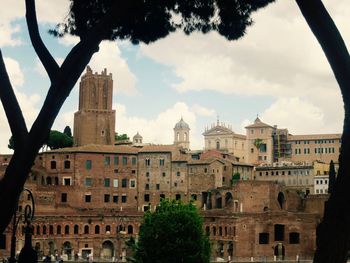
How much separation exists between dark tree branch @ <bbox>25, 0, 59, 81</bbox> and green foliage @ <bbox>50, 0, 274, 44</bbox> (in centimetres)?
106

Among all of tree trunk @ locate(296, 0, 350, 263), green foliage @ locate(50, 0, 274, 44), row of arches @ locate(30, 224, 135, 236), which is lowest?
row of arches @ locate(30, 224, 135, 236)

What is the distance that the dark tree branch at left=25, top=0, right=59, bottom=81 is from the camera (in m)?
8.10

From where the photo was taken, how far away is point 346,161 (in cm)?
644

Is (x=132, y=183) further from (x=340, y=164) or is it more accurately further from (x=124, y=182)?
(x=340, y=164)

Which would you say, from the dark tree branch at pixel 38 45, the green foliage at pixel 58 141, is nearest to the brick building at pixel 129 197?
the green foliage at pixel 58 141

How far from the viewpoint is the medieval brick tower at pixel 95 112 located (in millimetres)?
65250

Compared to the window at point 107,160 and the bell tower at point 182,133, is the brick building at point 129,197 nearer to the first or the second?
the window at point 107,160

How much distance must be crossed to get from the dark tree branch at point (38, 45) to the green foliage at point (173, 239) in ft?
90.9

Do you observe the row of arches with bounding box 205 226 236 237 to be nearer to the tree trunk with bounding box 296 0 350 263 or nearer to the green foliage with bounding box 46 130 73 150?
the green foliage with bounding box 46 130 73 150

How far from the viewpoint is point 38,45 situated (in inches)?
320

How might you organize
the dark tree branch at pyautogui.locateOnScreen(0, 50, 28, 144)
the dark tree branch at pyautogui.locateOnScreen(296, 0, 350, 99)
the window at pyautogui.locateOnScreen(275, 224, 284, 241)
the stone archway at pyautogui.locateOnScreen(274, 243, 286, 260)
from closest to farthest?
1. the dark tree branch at pyautogui.locateOnScreen(296, 0, 350, 99)
2. the dark tree branch at pyautogui.locateOnScreen(0, 50, 28, 144)
3. the stone archway at pyautogui.locateOnScreen(274, 243, 286, 260)
4. the window at pyautogui.locateOnScreen(275, 224, 284, 241)

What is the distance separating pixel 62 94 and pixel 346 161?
3455 mm

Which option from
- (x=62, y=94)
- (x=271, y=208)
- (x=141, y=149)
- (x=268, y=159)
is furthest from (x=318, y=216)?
(x=62, y=94)

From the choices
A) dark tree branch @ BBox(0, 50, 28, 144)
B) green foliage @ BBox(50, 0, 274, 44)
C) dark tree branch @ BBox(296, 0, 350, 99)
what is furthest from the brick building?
dark tree branch @ BBox(296, 0, 350, 99)
